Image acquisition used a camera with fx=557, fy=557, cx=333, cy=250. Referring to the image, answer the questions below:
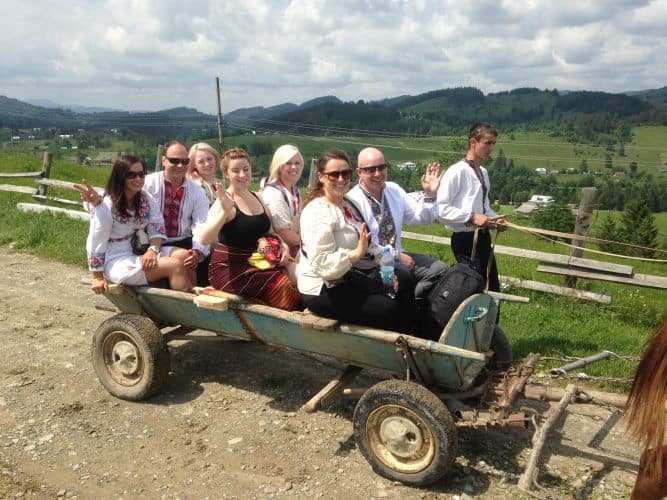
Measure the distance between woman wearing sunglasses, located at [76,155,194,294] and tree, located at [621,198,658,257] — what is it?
33808 mm

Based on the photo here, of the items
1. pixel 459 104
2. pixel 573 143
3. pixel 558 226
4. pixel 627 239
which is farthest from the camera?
pixel 459 104

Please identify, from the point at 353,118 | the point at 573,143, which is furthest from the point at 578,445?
the point at 353,118

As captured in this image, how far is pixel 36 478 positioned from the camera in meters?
3.51

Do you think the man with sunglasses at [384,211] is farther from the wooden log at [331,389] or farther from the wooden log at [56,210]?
the wooden log at [56,210]

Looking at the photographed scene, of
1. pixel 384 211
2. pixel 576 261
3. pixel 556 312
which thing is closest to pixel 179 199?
pixel 384 211

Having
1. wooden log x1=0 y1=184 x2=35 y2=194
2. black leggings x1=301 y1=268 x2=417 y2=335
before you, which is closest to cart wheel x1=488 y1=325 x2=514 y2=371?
black leggings x1=301 y1=268 x2=417 y2=335

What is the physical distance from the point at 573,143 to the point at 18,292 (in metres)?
112

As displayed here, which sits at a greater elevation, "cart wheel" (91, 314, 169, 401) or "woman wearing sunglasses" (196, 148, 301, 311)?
"woman wearing sunglasses" (196, 148, 301, 311)

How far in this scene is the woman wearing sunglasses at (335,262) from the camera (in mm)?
3615

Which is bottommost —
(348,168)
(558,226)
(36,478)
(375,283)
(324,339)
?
(558,226)

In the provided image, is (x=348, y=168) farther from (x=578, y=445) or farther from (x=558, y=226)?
(x=558, y=226)

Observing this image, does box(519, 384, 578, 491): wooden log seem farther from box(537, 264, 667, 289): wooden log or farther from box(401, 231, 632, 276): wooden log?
box(537, 264, 667, 289): wooden log

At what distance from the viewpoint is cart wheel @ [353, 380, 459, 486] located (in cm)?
324

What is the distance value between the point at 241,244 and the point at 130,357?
1.33 metres
